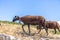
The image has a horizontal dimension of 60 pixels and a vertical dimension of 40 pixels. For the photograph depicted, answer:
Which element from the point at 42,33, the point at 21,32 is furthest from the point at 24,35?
the point at 42,33

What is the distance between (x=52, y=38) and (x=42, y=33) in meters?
1.44

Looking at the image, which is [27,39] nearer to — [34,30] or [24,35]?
[24,35]

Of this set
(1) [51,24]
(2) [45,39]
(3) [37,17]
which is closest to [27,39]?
(2) [45,39]

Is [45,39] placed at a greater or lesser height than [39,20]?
lesser

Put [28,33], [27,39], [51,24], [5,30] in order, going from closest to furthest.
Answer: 1. [27,39]
2. [5,30]
3. [28,33]
4. [51,24]

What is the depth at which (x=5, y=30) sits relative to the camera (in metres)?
15.7

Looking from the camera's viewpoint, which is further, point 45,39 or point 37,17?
point 37,17

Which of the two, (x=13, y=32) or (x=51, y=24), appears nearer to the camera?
(x=13, y=32)

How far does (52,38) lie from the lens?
15797mm

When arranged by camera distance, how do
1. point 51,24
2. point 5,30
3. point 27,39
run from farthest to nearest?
point 51,24 → point 5,30 → point 27,39

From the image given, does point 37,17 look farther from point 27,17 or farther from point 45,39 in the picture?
point 45,39

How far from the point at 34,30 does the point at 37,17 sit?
171cm

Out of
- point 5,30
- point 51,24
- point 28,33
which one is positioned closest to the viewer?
point 5,30

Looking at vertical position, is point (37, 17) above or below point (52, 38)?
above
